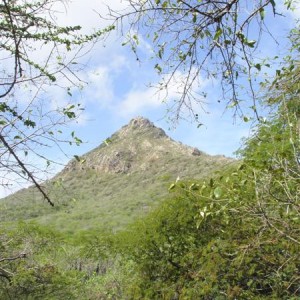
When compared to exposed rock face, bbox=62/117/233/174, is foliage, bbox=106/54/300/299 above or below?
below

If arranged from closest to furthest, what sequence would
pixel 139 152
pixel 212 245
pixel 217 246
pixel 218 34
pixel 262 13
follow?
pixel 262 13 < pixel 218 34 < pixel 217 246 < pixel 212 245 < pixel 139 152

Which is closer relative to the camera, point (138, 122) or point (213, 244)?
point (213, 244)

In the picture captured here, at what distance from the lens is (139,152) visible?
83.3 meters

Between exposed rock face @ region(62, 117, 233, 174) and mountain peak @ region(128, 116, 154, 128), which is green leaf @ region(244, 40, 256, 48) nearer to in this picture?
exposed rock face @ region(62, 117, 233, 174)

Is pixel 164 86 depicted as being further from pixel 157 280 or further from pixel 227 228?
pixel 157 280

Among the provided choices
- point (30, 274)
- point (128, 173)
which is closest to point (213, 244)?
point (30, 274)

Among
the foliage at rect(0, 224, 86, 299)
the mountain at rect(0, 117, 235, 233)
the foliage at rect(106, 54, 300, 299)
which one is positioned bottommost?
the foliage at rect(106, 54, 300, 299)

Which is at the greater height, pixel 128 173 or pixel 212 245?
pixel 128 173

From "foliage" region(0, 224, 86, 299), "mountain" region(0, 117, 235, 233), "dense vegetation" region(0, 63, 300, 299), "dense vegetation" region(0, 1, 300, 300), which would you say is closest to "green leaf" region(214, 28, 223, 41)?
"dense vegetation" region(0, 1, 300, 300)

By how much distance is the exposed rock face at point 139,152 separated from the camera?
77150mm

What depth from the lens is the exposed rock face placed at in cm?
7715

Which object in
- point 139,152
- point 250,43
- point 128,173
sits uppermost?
point 139,152

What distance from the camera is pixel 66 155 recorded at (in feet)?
11.5

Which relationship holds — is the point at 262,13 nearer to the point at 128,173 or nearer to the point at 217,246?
the point at 217,246
